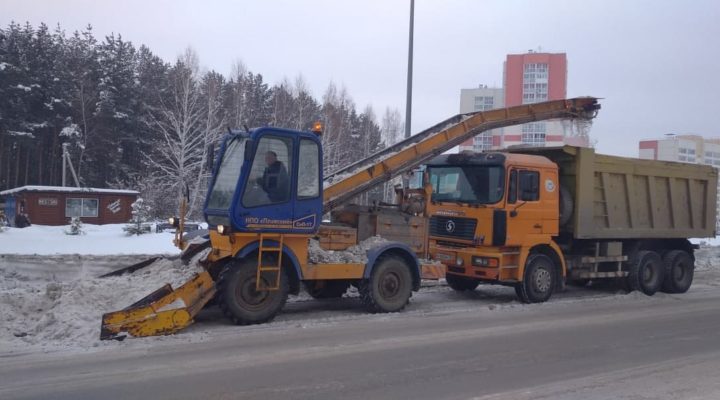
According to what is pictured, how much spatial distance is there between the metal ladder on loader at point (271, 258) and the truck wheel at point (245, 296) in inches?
2.8

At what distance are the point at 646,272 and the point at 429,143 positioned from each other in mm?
6348

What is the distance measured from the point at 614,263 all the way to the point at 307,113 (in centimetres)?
4035

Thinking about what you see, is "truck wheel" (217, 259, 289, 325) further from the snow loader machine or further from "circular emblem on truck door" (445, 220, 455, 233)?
"circular emblem on truck door" (445, 220, 455, 233)

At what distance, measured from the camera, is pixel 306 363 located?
7711 mm

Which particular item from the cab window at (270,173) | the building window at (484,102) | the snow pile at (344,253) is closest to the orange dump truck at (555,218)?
the snow pile at (344,253)

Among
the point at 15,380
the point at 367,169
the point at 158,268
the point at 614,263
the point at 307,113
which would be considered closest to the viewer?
the point at 15,380

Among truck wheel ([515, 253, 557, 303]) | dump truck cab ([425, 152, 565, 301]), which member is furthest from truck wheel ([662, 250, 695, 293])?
truck wheel ([515, 253, 557, 303])

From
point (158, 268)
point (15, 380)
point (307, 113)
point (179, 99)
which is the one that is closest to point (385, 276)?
point (158, 268)

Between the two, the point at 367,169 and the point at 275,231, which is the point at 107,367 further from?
the point at 367,169

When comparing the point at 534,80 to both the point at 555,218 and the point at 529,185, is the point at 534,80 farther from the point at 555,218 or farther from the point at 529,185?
the point at 529,185

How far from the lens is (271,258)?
33.4ft

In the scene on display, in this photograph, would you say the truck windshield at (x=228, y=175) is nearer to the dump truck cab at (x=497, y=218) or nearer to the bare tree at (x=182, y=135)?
the dump truck cab at (x=497, y=218)

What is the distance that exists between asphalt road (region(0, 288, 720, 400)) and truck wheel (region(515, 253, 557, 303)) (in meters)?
1.96

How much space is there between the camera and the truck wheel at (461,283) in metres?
14.3
